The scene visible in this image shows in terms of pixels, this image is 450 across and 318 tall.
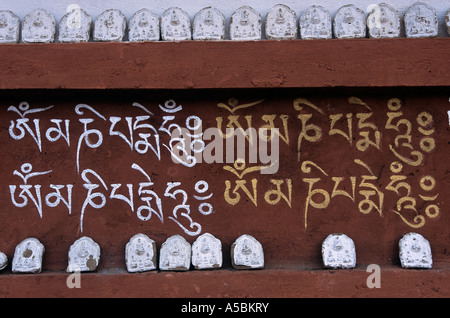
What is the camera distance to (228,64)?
2.98 meters

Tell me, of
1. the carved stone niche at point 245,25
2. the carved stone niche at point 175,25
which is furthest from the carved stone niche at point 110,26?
the carved stone niche at point 245,25

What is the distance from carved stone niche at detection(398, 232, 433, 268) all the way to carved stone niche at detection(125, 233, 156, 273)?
1.35m

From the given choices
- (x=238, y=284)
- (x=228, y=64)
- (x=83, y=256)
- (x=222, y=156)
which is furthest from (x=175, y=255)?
(x=228, y=64)

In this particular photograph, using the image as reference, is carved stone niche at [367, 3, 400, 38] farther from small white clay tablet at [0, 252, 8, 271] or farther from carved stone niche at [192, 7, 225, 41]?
small white clay tablet at [0, 252, 8, 271]

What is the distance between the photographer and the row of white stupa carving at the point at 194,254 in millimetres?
2967

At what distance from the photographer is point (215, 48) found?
2.99m

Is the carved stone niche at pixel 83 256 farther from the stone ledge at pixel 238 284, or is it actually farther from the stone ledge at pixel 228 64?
the stone ledge at pixel 228 64

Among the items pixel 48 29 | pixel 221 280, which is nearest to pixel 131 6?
pixel 48 29

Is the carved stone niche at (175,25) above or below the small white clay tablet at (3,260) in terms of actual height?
above

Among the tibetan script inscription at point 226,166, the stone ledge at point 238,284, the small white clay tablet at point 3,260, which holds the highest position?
the tibetan script inscription at point 226,166

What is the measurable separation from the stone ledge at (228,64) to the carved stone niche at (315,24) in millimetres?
71

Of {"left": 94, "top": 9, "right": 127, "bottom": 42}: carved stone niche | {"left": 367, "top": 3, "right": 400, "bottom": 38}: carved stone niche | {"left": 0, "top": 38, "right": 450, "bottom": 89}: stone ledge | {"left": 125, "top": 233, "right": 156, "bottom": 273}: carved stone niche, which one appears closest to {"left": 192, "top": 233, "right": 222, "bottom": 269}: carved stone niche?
{"left": 125, "top": 233, "right": 156, "bottom": 273}: carved stone niche

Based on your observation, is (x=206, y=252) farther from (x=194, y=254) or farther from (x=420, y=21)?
(x=420, y=21)
